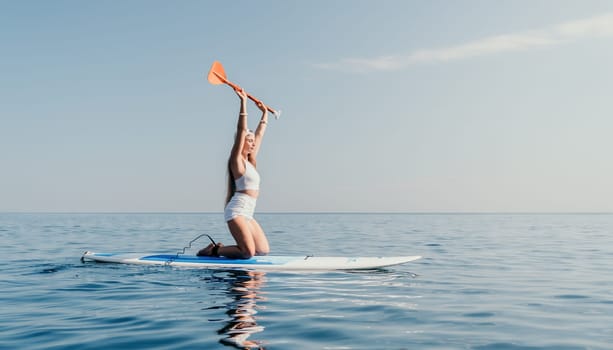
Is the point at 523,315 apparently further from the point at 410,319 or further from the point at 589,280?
the point at 589,280

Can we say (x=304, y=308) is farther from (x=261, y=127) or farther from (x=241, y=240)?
(x=261, y=127)

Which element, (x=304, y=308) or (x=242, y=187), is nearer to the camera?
(x=304, y=308)

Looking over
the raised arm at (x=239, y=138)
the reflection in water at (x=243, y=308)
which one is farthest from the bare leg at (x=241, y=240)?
the raised arm at (x=239, y=138)

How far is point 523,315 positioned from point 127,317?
3.84 m

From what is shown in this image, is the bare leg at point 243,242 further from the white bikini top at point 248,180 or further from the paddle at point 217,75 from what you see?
the paddle at point 217,75

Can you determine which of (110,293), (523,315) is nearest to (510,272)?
(523,315)

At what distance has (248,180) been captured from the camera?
822 centimetres

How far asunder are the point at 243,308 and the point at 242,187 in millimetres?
2965

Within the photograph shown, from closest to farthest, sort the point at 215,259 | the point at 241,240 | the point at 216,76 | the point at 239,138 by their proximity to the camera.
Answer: the point at 239,138, the point at 241,240, the point at 216,76, the point at 215,259

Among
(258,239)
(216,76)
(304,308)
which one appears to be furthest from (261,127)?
(304,308)

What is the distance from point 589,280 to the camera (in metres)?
8.23

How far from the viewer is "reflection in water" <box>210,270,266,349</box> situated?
165 inches

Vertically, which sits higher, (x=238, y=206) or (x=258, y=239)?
(x=238, y=206)

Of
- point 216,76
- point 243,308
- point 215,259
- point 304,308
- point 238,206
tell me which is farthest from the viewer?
point 215,259
